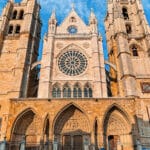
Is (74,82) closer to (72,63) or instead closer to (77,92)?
(77,92)

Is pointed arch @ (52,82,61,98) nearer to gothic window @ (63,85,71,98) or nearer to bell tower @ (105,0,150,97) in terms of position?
gothic window @ (63,85,71,98)

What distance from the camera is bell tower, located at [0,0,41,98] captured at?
17328 mm

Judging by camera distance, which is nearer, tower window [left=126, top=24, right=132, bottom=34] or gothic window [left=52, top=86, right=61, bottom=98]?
gothic window [left=52, top=86, right=61, bottom=98]

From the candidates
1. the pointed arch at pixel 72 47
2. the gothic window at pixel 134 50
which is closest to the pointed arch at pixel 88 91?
the pointed arch at pixel 72 47

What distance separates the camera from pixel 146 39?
1972 cm

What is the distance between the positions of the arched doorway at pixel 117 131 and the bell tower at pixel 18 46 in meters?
6.71

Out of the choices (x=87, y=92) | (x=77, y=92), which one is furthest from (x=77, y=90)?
(x=87, y=92)

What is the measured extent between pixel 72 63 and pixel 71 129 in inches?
242

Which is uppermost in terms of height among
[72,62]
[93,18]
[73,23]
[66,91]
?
[93,18]

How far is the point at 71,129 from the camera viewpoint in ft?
47.2

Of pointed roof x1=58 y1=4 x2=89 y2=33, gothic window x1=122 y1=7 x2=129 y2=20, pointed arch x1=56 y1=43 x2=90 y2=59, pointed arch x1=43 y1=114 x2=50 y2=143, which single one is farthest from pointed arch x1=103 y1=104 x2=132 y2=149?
gothic window x1=122 y1=7 x2=129 y2=20

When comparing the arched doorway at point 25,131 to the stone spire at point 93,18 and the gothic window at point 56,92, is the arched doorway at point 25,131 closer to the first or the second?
the gothic window at point 56,92

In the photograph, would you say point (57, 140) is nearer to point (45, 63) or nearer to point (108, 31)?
point (45, 63)

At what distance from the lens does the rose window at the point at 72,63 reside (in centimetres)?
1803
